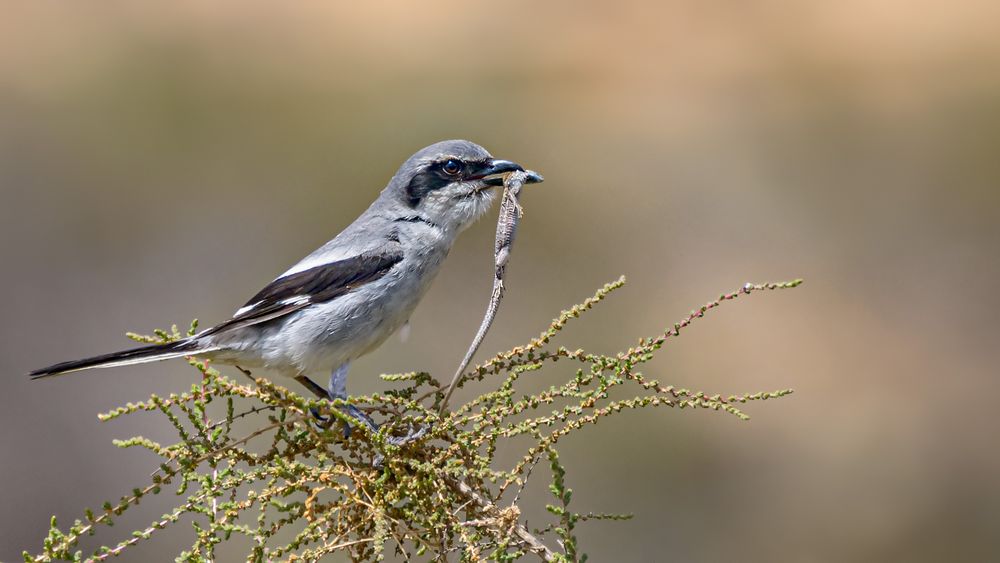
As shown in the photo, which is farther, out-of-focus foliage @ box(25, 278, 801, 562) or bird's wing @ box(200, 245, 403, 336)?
bird's wing @ box(200, 245, 403, 336)

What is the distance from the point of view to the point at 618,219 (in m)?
10.9

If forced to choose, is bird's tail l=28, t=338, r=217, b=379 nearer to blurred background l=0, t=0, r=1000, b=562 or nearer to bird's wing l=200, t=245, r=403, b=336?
bird's wing l=200, t=245, r=403, b=336

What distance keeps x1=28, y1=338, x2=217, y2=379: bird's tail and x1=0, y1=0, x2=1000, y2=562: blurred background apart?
4451 millimetres

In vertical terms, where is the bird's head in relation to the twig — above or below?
above

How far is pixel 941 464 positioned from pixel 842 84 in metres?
5.77

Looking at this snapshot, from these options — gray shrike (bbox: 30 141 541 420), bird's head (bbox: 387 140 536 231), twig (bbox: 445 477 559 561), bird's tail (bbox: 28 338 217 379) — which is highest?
bird's head (bbox: 387 140 536 231)

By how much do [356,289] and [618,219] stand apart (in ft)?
23.8

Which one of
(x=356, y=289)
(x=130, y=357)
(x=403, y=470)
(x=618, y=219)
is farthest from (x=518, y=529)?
(x=618, y=219)

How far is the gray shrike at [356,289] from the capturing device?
12.8 ft

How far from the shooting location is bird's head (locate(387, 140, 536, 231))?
4254 millimetres

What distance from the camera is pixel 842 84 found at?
12977mm

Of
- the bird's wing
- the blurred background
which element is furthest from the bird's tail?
the blurred background

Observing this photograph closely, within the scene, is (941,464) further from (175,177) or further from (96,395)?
(175,177)

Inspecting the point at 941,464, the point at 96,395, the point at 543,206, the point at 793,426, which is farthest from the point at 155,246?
the point at 941,464
